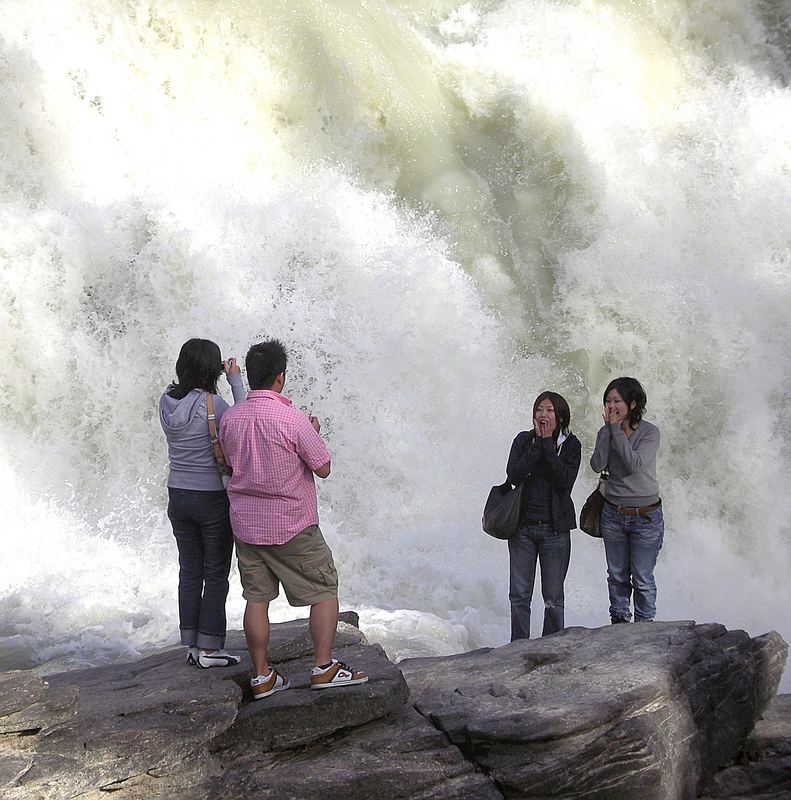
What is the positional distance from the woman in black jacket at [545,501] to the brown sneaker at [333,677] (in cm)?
137

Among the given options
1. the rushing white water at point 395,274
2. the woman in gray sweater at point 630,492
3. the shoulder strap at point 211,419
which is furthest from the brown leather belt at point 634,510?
the rushing white water at point 395,274

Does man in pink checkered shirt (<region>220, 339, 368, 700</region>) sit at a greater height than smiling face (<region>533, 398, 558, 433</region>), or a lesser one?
lesser

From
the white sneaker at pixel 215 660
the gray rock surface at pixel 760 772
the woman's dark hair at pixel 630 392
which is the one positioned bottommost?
the gray rock surface at pixel 760 772

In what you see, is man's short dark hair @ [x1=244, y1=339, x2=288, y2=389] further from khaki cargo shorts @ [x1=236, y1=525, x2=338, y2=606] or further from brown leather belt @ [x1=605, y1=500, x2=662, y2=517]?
brown leather belt @ [x1=605, y1=500, x2=662, y2=517]

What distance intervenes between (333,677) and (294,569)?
406 mm

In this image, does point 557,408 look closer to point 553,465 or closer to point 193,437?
point 553,465

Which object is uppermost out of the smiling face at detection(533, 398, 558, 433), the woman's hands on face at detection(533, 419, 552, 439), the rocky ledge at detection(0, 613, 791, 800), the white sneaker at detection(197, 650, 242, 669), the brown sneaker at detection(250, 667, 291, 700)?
the smiling face at detection(533, 398, 558, 433)

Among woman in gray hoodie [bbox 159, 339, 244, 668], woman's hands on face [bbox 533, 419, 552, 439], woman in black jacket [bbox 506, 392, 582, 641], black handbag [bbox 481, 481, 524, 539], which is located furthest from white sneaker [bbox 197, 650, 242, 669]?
woman's hands on face [bbox 533, 419, 552, 439]

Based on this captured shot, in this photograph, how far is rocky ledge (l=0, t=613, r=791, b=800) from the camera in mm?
3086

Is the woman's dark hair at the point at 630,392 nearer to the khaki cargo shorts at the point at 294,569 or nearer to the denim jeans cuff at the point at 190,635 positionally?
the khaki cargo shorts at the point at 294,569

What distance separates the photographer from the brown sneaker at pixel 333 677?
340 centimetres

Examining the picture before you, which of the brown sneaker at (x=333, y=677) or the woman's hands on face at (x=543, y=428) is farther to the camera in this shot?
the woman's hands on face at (x=543, y=428)

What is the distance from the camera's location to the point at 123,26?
9742 mm

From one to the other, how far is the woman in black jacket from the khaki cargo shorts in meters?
1.36
